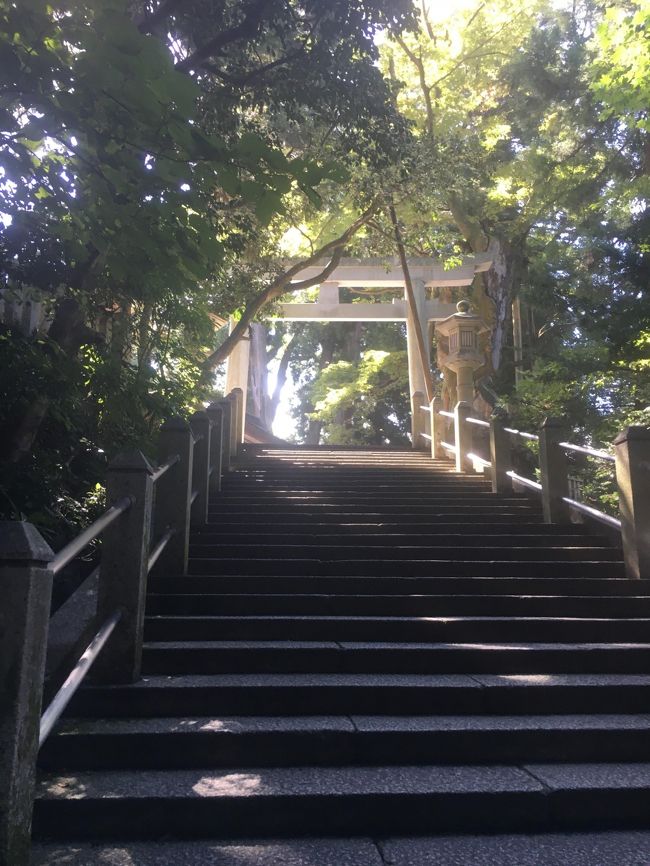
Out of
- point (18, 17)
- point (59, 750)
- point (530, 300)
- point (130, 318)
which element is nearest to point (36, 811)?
point (59, 750)

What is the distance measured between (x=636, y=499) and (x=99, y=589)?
4.04 m

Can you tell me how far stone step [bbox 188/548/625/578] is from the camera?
566 cm

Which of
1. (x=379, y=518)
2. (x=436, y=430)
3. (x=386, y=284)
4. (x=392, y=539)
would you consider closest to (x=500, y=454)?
(x=379, y=518)

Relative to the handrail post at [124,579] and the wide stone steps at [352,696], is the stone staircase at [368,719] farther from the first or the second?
the handrail post at [124,579]

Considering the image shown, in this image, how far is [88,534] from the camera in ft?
10.1

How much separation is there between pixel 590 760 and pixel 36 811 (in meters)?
2.34

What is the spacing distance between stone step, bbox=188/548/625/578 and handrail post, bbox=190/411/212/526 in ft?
3.55

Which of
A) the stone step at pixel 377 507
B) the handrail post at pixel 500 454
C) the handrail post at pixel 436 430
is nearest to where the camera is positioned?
the stone step at pixel 377 507

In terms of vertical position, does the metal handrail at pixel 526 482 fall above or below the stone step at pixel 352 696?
above

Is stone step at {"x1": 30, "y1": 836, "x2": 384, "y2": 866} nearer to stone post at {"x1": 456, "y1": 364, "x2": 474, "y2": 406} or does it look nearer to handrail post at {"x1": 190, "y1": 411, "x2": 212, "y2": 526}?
handrail post at {"x1": 190, "y1": 411, "x2": 212, "y2": 526}

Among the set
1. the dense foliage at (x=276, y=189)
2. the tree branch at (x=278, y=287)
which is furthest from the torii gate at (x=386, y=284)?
the tree branch at (x=278, y=287)

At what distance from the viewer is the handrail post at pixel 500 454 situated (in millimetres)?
8641

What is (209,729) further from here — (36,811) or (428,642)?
(428,642)

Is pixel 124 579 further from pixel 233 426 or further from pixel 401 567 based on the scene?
pixel 233 426
